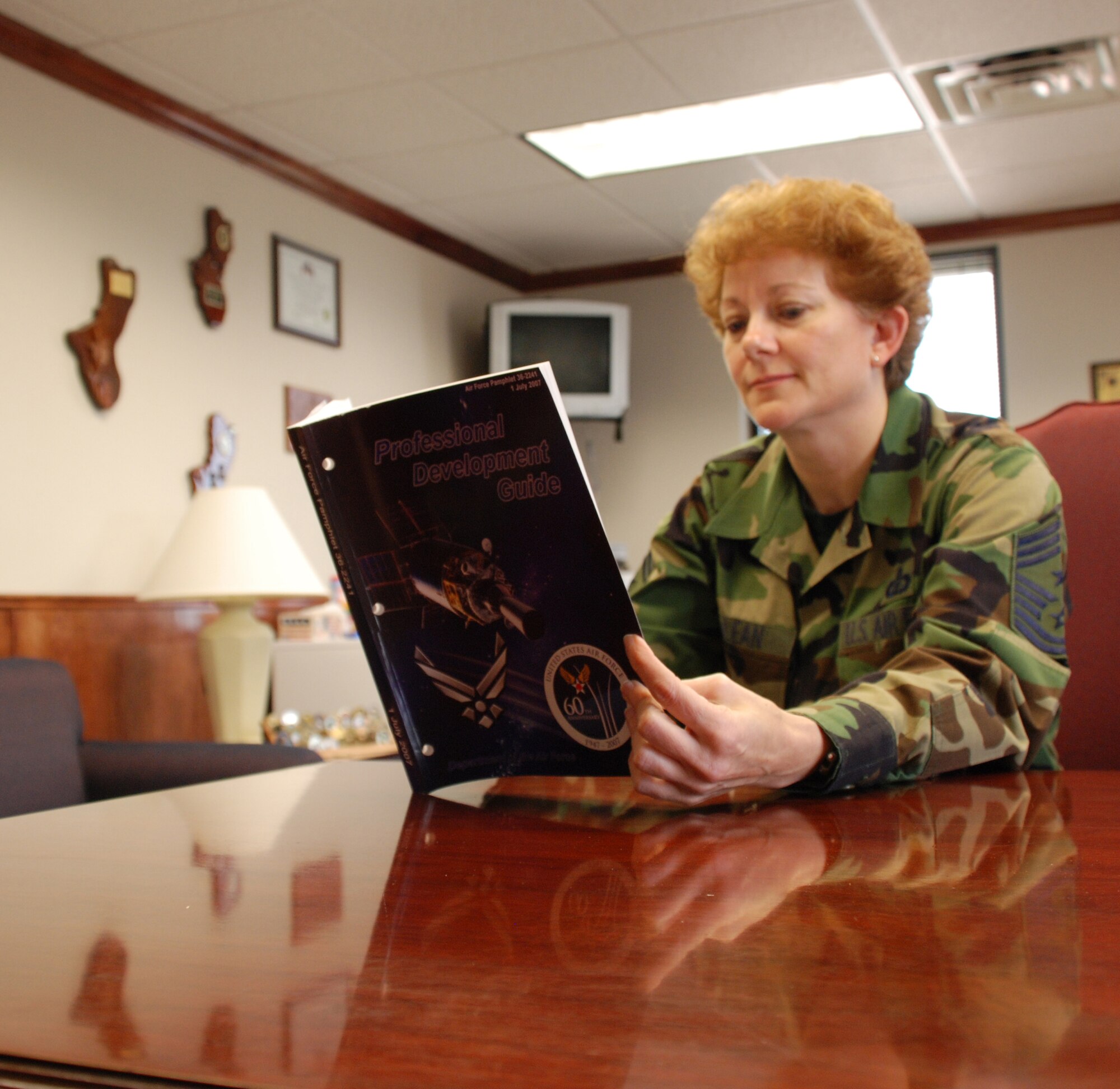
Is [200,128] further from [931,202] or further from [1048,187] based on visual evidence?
[1048,187]

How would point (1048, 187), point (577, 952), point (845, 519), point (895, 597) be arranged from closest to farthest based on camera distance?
point (577, 952) → point (895, 597) → point (845, 519) → point (1048, 187)

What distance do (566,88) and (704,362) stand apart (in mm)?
2330

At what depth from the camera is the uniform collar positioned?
139 cm

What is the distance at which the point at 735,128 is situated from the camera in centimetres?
436

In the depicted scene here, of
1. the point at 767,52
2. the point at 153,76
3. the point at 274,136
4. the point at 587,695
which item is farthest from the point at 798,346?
the point at 274,136

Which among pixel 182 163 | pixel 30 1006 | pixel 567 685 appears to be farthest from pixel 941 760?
pixel 182 163

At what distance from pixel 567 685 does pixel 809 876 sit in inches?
13.2

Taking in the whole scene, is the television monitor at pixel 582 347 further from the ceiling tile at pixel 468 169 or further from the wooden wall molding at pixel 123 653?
the wooden wall molding at pixel 123 653

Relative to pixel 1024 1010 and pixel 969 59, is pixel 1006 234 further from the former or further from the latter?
pixel 1024 1010

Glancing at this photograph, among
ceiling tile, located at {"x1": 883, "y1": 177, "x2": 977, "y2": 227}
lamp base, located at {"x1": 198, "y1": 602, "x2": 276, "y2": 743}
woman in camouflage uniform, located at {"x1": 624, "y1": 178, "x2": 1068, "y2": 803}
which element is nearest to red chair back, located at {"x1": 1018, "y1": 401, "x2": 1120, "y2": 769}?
woman in camouflage uniform, located at {"x1": 624, "y1": 178, "x2": 1068, "y2": 803}

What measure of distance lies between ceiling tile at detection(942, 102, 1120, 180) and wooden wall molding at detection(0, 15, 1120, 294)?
68 cm

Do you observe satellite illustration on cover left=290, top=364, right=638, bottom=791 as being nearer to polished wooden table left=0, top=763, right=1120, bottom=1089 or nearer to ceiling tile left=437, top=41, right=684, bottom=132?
polished wooden table left=0, top=763, right=1120, bottom=1089

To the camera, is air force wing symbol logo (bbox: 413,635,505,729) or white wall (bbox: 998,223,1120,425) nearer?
air force wing symbol logo (bbox: 413,635,505,729)

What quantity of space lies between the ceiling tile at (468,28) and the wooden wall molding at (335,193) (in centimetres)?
81
